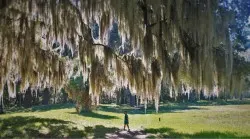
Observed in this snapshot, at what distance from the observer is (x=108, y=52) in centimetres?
998

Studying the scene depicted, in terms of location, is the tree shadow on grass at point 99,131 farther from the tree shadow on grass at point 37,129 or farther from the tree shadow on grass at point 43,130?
the tree shadow on grass at point 37,129

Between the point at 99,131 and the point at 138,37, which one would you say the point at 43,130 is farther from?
the point at 138,37

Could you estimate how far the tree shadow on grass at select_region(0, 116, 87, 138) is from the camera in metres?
20.0

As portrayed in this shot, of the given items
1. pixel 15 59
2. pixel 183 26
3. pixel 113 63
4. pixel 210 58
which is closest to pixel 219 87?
pixel 210 58

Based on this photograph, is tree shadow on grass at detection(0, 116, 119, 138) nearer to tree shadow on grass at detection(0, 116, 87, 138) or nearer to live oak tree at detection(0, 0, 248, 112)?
tree shadow on grass at detection(0, 116, 87, 138)

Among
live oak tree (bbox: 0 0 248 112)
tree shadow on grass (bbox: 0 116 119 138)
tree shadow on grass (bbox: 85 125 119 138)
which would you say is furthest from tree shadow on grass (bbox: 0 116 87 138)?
live oak tree (bbox: 0 0 248 112)

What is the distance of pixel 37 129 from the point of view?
21.5m

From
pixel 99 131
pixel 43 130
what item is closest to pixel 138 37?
pixel 43 130

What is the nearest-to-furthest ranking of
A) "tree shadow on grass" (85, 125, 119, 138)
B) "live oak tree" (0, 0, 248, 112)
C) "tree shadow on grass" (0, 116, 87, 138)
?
1. "live oak tree" (0, 0, 248, 112)
2. "tree shadow on grass" (0, 116, 87, 138)
3. "tree shadow on grass" (85, 125, 119, 138)

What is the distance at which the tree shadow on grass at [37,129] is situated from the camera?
1995cm

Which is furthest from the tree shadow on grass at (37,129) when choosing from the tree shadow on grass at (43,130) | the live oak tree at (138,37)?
the live oak tree at (138,37)

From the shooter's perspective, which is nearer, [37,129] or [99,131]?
[37,129]

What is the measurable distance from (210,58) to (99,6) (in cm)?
249

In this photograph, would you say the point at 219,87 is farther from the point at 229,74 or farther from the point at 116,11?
the point at 116,11
